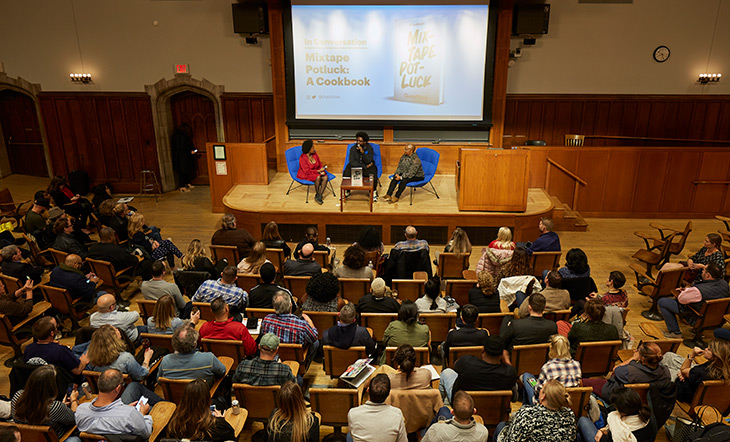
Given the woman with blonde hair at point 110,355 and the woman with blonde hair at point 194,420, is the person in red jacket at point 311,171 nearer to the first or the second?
the woman with blonde hair at point 110,355

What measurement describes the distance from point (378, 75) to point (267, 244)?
519 cm

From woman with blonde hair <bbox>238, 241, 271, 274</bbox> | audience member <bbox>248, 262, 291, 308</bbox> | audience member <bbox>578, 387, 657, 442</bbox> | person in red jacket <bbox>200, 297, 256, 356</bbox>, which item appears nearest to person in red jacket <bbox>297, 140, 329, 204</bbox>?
woman with blonde hair <bbox>238, 241, 271, 274</bbox>

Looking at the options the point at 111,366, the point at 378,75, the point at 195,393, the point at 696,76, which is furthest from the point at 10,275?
the point at 696,76

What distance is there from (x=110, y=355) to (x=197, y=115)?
9185 millimetres

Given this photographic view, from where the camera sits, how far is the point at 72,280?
5.61 metres

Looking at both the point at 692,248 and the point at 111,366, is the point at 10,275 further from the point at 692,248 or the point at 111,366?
the point at 692,248

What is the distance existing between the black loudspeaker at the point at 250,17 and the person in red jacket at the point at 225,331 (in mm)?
7770

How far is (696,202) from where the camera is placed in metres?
9.91

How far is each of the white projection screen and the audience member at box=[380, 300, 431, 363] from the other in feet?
22.3

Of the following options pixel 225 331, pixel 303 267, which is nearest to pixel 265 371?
pixel 225 331

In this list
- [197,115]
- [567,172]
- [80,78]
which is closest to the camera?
[567,172]

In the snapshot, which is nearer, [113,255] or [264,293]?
[264,293]

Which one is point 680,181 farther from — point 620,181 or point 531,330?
point 531,330

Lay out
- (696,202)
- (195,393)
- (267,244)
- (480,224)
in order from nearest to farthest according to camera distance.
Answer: (195,393), (267,244), (480,224), (696,202)
